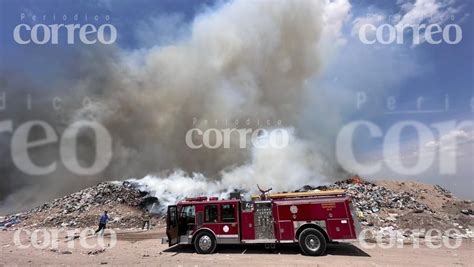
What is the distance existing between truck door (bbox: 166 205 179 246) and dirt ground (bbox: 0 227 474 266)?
470mm

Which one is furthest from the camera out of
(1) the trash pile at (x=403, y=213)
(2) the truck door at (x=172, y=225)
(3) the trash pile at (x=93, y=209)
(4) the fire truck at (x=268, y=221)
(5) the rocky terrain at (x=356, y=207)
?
(3) the trash pile at (x=93, y=209)

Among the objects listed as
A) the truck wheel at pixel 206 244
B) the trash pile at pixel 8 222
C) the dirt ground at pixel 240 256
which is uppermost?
the truck wheel at pixel 206 244

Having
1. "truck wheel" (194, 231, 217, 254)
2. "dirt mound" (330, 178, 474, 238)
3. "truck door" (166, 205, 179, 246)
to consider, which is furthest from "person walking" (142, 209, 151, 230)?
"dirt mound" (330, 178, 474, 238)

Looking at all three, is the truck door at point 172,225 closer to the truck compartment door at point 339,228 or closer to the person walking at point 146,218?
the truck compartment door at point 339,228

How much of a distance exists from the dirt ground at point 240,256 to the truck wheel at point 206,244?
0.25 metres

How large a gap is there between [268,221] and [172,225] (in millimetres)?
3364

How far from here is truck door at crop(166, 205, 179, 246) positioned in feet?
36.3

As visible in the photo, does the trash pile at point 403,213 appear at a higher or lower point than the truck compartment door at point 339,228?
lower

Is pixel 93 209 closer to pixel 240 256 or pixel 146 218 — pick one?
pixel 146 218

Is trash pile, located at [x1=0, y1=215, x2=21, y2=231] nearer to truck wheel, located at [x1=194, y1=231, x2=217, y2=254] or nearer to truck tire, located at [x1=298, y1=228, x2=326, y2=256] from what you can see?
truck wheel, located at [x1=194, y1=231, x2=217, y2=254]

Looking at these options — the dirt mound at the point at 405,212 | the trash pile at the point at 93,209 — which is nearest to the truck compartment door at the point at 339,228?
the dirt mound at the point at 405,212

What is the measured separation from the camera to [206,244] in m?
10.9

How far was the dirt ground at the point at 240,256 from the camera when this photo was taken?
9336mm

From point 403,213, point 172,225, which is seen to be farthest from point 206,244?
point 403,213
